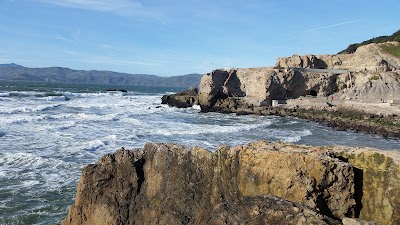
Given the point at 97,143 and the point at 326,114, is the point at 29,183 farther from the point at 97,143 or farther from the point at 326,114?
the point at 326,114

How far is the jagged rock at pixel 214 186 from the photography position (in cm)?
506

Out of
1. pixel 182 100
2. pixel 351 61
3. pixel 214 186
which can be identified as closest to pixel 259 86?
pixel 182 100

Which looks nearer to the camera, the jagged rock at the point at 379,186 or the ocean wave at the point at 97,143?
the jagged rock at the point at 379,186

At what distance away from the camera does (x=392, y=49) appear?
196 feet

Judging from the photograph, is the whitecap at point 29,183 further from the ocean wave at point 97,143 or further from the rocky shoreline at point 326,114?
the rocky shoreline at point 326,114

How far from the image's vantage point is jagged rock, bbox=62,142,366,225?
506cm

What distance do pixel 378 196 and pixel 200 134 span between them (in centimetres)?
2006

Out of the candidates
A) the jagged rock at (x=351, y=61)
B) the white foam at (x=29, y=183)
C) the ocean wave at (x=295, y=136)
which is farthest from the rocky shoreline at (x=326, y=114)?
the white foam at (x=29, y=183)

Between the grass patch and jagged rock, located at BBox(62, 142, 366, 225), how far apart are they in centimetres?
5959

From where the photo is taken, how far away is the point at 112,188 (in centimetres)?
661

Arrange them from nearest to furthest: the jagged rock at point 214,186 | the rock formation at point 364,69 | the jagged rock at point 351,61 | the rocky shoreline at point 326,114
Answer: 1. the jagged rock at point 214,186
2. the rocky shoreline at point 326,114
3. the rock formation at point 364,69
4. the jagged rock at point 351,61

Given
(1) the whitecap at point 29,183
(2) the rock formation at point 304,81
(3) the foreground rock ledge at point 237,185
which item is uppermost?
(2) the rock formation at point 304,81

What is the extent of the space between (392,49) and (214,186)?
62081 millimetres

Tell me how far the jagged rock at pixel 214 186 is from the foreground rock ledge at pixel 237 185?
1cm
